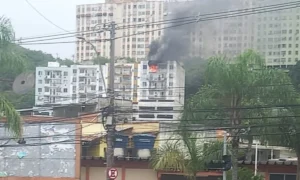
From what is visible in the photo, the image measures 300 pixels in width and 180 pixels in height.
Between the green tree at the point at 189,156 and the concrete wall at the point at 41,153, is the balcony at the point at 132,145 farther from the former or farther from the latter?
the green tree at the point at 189,156

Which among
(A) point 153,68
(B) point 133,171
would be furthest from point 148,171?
(A) point 153,68

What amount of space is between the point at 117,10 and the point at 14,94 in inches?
629

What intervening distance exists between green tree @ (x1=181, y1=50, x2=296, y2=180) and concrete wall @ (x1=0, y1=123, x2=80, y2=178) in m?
7.45

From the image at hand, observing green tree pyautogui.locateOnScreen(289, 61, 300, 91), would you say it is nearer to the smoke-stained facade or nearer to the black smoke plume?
the smoke-stained facade

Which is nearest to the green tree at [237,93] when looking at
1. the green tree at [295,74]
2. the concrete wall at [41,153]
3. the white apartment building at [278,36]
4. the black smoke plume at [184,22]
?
the white apartment building at [278,36]

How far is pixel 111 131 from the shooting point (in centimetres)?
1612

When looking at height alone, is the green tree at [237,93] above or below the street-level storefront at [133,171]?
above

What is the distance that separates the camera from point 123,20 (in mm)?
31094

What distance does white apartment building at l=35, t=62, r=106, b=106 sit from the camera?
31922mm

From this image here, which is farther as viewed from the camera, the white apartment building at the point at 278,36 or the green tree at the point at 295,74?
the green tree at the point at 295,74

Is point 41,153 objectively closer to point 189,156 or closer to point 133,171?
point 133,171

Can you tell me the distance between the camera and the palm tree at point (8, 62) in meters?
13.6

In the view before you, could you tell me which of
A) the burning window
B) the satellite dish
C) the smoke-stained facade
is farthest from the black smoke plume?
the burning window

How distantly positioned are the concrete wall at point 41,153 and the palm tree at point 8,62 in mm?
10167
